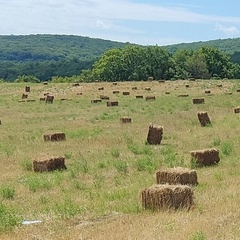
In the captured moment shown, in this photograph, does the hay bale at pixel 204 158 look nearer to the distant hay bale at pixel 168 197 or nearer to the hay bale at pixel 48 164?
the hay bale at pixel 48 164

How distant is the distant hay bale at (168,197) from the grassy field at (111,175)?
190 millimetres

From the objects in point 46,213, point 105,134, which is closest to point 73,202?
point 46,213

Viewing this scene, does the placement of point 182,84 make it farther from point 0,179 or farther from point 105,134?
point 0,179

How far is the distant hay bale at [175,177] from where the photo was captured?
43.4 ft

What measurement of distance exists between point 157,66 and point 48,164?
312ft

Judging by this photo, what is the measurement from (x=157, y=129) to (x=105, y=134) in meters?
Answer: 3.58

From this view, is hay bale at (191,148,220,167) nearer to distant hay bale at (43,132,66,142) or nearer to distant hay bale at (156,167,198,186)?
distant hay bale at (156,167,198,186)

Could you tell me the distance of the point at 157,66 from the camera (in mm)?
111438

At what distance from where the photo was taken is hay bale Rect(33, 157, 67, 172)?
56.4 feet

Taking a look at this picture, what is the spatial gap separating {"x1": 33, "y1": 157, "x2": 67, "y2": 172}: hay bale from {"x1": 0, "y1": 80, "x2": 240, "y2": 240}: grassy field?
0.94 ft

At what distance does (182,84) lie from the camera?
192ft

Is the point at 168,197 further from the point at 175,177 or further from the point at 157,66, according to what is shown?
the point at 157,66

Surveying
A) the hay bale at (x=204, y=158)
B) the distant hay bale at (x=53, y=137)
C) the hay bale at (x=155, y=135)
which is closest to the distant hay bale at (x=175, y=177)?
the hay bale at (x=204, y=158)

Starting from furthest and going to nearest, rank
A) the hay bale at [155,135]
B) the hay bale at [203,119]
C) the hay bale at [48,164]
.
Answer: the hay bale at [203,119], the hay bale at [155,135], the hay bale at [48,164]
